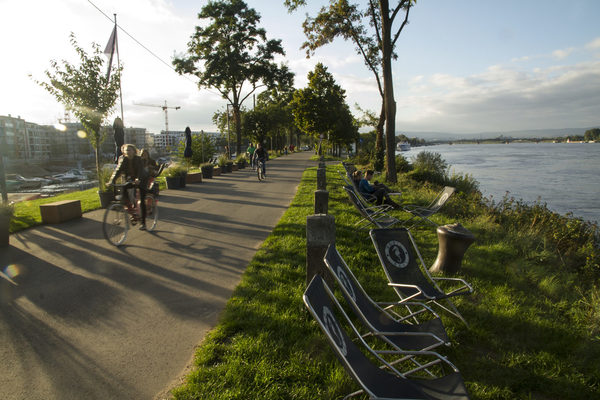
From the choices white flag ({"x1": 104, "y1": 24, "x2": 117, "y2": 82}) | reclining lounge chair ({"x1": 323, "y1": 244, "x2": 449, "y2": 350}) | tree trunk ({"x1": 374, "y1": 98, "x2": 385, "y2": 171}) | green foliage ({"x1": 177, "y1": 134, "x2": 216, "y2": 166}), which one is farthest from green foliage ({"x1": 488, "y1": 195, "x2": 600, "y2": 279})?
green foliage ({"x1": 177, "y1": 134, "x2": 216, "y2": 166})

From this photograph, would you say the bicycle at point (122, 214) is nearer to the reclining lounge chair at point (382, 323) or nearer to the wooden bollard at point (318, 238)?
the wooden bollard at point (318, 238)

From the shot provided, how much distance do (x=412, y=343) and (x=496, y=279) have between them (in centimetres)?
266

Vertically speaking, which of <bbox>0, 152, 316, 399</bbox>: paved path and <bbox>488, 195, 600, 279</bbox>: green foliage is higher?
<bbox>0, 152, 316, 399</bbox>: paved path

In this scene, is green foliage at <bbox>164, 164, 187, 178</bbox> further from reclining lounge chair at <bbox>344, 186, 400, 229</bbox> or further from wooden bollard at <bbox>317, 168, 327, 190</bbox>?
reclining lounge chair at <bbox>344, 186, 400, 229</bbox>

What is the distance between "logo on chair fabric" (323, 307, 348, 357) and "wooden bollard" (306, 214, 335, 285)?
51.8 inches

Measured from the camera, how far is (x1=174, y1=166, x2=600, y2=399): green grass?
8.11 feet

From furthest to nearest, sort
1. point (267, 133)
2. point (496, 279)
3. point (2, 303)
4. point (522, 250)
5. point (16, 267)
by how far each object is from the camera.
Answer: point (267, 133)
point (522, 250)
point (16, 267)
point (496, 279)
point (2, 303)

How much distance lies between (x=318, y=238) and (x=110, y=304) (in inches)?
100

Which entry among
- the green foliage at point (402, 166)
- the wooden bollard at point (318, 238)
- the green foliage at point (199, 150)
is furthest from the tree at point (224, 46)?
the wooden bollard at point (318, 238)

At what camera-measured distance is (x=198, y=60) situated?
2755 cm

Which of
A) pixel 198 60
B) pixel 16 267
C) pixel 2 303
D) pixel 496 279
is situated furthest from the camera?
pixel 198 60

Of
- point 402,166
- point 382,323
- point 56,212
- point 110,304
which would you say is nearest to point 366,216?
point 382,323

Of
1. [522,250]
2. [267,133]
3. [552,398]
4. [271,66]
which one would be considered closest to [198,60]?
[271,66]

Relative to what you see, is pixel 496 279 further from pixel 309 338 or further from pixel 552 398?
pixel 309 338
